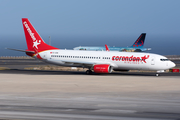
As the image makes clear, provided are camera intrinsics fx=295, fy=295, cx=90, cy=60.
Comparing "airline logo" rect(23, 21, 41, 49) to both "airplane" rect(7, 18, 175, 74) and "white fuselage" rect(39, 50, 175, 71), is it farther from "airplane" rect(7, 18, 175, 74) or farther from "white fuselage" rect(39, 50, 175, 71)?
"white fuselage" rect(39, 50, 175, 71)

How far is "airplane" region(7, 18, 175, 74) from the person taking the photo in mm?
46438

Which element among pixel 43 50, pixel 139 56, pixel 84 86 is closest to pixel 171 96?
pixel 84 86

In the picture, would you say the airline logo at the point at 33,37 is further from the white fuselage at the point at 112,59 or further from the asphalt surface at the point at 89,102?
the asphalt surface at the point at 89,102

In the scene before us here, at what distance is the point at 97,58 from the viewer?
49250 mm

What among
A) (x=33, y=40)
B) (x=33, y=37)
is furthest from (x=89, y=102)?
(x=33, y=37)

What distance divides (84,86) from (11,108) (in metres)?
13.2

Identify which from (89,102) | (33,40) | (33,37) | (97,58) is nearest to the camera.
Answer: (89,102)

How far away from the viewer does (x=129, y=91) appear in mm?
30328

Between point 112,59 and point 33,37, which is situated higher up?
point 33,37

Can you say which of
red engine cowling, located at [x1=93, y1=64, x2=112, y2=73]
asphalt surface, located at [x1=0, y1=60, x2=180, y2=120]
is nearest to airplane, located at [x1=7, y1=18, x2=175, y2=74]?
red engine cowling, located at [x1=93, y1=64, x2=112, y2=73]

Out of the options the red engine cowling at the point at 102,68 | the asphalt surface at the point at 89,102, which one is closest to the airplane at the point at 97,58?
the red engine cowling at the point at 102,68

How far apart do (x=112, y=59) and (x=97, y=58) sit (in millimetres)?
2640

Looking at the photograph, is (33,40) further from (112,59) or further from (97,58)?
(112,59)

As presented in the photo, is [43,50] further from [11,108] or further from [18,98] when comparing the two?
[11,108]
